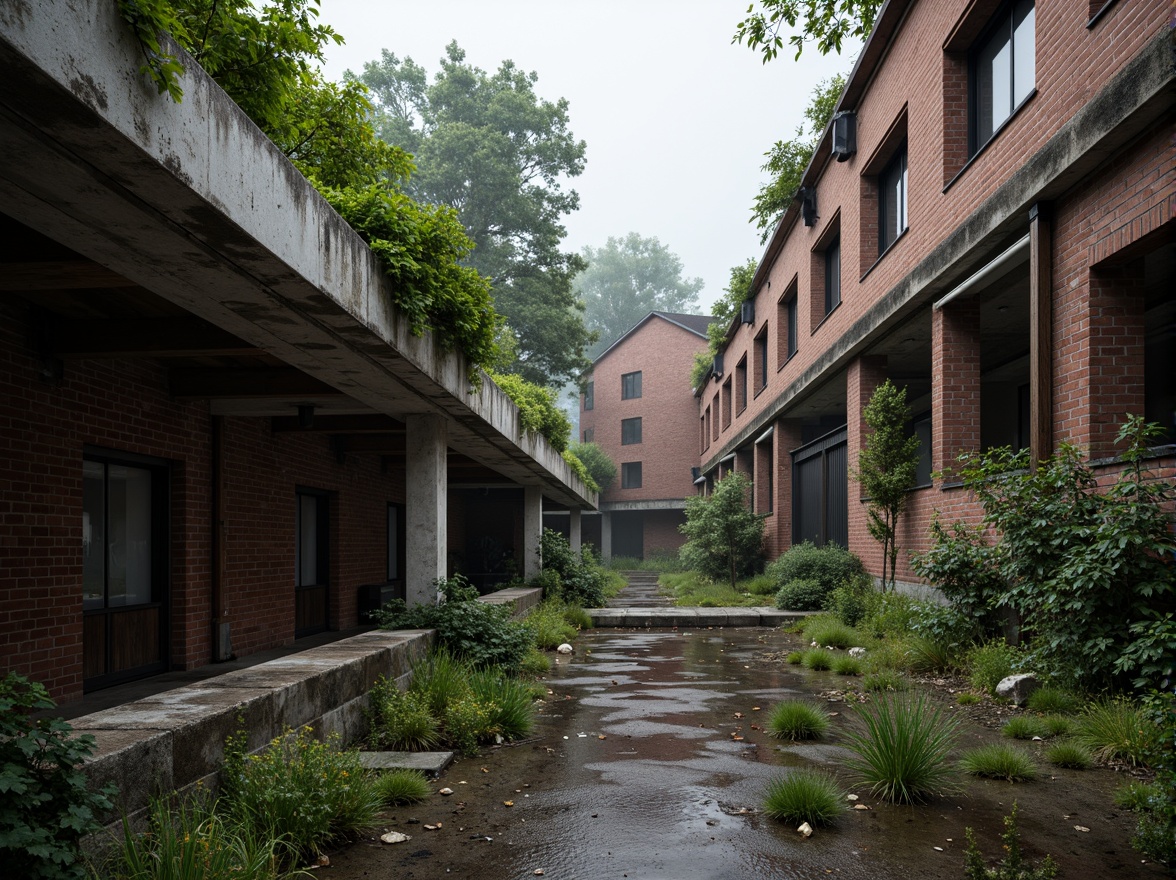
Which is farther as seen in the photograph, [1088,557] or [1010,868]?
[1088,557]

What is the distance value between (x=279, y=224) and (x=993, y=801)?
448 centimetres

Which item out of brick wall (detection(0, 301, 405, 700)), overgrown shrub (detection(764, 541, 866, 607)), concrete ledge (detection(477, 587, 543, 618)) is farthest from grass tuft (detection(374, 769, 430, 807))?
overgrown shrub (detection(764, 541, 866, 607))

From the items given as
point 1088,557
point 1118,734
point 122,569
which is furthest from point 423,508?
point 1118,734

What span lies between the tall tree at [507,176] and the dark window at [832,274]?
2025cm

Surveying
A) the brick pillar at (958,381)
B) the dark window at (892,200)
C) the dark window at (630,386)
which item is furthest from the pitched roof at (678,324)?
the brick pillar at (958,381)

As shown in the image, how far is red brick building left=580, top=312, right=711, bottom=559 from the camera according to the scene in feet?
129

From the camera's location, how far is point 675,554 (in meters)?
38.3

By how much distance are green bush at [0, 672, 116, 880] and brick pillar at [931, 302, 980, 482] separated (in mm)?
9006

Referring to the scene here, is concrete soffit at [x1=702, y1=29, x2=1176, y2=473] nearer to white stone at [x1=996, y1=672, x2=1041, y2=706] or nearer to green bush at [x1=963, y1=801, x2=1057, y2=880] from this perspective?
white stone at [x1=996, y1=672, x2=1041, y2=706]

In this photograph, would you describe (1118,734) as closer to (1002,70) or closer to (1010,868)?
(1010,868)

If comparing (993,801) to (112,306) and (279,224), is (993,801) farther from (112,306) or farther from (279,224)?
(112,306)

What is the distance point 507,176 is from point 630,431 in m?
12.5

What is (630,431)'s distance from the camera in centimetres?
4144

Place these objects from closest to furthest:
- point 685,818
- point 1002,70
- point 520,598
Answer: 1. point 685,818
2. point 1002,70
3. point 520,598
